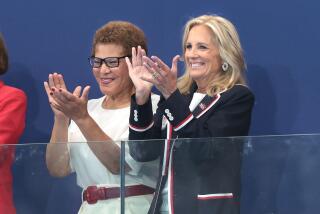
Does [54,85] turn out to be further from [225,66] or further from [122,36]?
[225,66]

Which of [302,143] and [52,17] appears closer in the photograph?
[302,143]

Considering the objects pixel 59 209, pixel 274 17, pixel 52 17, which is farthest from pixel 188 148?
pixel 52 17

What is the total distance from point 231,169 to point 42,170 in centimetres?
50

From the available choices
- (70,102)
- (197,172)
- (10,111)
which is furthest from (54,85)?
(197,172)

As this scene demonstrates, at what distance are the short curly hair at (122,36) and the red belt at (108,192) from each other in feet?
2.06

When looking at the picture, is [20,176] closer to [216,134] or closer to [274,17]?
[216,134]

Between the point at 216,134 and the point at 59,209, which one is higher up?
the point at 216,134

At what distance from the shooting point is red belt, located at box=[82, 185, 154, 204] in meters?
2.02

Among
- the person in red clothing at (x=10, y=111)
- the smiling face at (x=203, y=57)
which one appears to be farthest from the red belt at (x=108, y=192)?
the smiling face at (x=203, y=57)

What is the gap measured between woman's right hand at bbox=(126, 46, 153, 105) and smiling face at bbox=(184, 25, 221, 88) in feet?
0.61

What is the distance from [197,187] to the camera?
6.59ft

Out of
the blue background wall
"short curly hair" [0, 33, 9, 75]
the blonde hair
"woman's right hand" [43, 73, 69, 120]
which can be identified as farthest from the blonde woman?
"short curly hair" [0, 33, 9, 75]

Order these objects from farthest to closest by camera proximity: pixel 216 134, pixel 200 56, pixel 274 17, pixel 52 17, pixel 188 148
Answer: pixel 52 17 → pixel 274 17 → pixel 200 56 → pixel 216 134 → pixel 188 148

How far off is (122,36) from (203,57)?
0.96 feet
